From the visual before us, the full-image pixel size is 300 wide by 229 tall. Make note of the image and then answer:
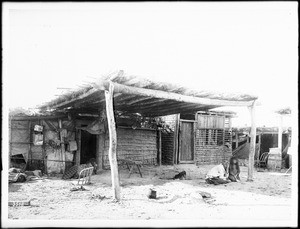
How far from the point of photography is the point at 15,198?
267 inches

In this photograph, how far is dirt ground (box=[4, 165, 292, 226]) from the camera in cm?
531

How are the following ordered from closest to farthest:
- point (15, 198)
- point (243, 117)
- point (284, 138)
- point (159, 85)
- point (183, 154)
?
point (15, 198) → point (159, 85) → point (183, 154) → point (284, 138) → point (243, 117)

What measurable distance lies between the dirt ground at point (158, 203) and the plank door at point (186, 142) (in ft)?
23.7

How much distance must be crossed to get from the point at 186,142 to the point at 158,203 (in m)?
10.3

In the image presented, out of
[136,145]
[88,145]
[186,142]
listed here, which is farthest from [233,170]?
[88,145]

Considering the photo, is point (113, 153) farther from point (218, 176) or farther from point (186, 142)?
point (186, 142)

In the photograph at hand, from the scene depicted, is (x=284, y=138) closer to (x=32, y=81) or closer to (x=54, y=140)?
(x=54, y=140)

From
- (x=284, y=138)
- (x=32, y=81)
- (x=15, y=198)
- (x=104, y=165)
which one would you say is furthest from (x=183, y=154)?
(x=15, y=198)

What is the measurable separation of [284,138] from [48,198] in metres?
16.2

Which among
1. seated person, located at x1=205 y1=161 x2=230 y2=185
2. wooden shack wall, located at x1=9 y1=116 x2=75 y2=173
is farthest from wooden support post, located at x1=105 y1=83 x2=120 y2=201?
wooden shack wall, located at x1=9 y1=116 x2=75 y2=173

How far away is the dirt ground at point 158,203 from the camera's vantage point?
5309mm

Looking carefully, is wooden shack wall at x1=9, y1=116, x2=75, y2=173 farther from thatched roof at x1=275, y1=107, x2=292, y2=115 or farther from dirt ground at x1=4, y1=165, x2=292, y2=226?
thatched roof at x1=275, y1=107, x2=292, y2=115

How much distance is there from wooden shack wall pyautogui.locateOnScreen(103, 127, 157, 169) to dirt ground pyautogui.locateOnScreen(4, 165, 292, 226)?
3.92 m

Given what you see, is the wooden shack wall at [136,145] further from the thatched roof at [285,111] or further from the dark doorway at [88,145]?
the thatched roof at [285,111]
